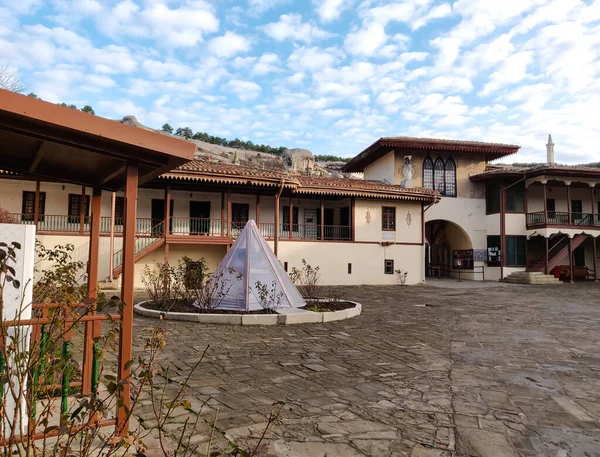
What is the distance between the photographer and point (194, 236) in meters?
17.2

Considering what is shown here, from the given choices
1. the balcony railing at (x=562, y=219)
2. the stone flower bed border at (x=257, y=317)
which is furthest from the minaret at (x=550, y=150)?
the stone flower bed border at (x=257, y=317)

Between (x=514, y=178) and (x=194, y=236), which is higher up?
(x=514, y=178)

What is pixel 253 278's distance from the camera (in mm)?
9844

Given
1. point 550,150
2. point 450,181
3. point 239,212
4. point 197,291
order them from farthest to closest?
point 550,150
point 450,181
point 239,212
point 197,291

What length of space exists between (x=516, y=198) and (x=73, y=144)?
25263 millimetres

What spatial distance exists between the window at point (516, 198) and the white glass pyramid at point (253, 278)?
18.3m

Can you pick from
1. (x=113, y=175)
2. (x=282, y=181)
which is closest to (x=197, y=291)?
(x=113, y=175)

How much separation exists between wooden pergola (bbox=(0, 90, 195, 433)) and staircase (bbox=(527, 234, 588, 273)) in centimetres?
2415

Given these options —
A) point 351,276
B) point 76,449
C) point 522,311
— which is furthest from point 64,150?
point 351,276

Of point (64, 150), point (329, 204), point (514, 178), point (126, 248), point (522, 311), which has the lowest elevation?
point (522, 311)

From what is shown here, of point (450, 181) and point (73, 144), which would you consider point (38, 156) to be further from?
point (450, 181)

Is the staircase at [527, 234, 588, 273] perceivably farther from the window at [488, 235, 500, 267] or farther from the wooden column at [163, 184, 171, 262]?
the wooden column at [163, 184, 171, 262]

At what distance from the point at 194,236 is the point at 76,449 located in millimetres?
14602

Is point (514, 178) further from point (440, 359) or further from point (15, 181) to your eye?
point (15, 181)
